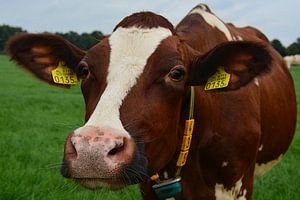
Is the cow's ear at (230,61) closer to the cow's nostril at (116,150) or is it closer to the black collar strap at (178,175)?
the black collar strap at (178,175)

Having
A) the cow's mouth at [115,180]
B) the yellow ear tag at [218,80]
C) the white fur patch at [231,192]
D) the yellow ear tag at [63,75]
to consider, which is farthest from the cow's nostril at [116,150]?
the white fur patch at [231,192]

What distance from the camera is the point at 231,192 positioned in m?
4.56

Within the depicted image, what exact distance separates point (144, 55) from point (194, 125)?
924mm

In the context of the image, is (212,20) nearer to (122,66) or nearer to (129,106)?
(122,66)

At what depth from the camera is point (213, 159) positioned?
4.38 meters

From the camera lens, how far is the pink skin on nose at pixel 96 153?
9.25 ft

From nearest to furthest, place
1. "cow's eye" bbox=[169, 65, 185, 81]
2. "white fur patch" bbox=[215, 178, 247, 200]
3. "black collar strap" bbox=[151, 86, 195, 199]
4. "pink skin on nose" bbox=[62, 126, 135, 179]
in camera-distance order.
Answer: "pink skin on nose" bbox=[62, 126, 135, 179] < "cow's eye" bbox=[169, 65, 185, 81] < "black collar strap" bbox=[151, 86, 195, 199] < "white fur patch" bbox=[215, 178, 247, 200]

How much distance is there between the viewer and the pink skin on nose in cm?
282

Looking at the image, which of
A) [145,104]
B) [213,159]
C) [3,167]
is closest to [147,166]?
[145,104]

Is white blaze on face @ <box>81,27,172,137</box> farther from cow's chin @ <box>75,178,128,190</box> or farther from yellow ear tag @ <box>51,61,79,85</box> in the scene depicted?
yellow ear tag @ <box>51,61,79,85</box>

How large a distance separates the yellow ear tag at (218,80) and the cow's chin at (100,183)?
3.50ft

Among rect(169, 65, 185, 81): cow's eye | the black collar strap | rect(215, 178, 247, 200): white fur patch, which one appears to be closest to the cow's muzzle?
rect(169, 65, 185, 81): cow's eye

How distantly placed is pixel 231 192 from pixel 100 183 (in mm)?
1827

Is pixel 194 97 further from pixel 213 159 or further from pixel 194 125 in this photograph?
pixel 213 159
